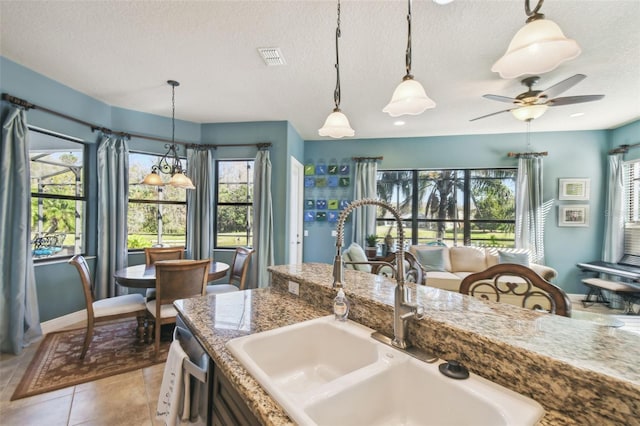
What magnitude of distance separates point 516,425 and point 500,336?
0.23m

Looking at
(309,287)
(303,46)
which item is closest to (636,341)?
(309,287)

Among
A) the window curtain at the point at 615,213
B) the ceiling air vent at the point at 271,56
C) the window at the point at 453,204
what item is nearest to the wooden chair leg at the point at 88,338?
the ceiling air vent at the point at 271,56

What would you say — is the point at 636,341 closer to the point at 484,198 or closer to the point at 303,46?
the point at 303,46

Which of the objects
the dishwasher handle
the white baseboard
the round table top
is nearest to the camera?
the dishwasher handle

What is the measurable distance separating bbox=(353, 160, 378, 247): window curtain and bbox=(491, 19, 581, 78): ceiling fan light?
3615 millimetres

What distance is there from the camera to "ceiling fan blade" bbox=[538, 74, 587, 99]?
88.1 inches

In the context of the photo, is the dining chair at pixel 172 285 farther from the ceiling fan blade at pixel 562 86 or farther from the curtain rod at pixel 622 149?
the curtain rod at pixel 622 149

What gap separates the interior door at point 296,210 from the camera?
176 inches

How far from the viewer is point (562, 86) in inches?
95.6

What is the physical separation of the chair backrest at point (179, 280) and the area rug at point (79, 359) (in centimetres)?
59

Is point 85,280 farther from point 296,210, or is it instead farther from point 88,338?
point 296,210

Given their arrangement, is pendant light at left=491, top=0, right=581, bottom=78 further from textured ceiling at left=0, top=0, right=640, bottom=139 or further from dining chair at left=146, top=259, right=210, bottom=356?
dining chair at left=146, top=259, right=210, bottom=356

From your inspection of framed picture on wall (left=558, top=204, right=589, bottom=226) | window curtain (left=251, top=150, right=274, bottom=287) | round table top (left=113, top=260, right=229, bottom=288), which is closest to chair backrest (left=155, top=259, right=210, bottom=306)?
round table top (left=113, top=260, right=229, bottom=288)

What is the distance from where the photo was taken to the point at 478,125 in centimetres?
Result: 426
